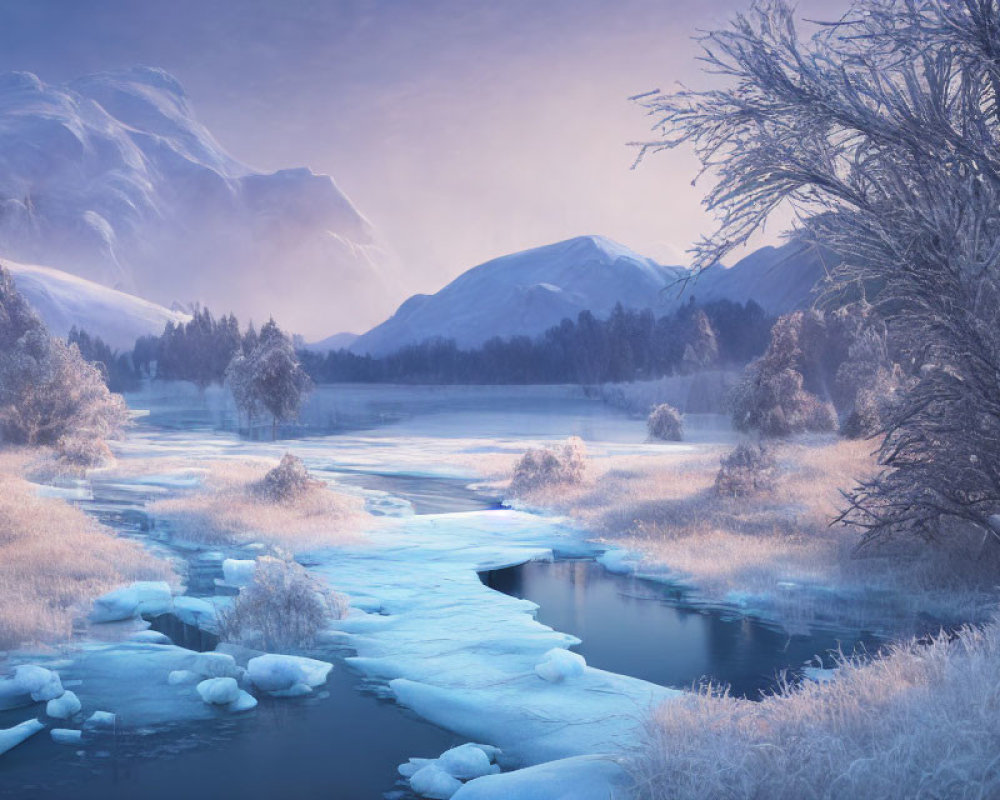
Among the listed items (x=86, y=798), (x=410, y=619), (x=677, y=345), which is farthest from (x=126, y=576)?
(x=677, y=345)

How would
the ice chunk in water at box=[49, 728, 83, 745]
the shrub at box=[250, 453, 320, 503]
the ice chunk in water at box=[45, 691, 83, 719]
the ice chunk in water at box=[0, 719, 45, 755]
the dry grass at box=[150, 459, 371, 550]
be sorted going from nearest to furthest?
the ice chunk in water at box=[0, 719, 45, 755], the ice chunk in water at box=[49, 728, 83, 745], the ice chunk in water at box=[45, 691, 83, 719], the dry grass at box=[150, 459, 371, 550], the shrub at box=[250, 453, 320, 503]

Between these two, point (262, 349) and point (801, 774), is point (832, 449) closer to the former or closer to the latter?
point (801, 774)

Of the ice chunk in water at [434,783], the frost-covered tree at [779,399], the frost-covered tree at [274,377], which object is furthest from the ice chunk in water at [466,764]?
the frost-covered tree at [274,377]

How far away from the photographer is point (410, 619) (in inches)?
531

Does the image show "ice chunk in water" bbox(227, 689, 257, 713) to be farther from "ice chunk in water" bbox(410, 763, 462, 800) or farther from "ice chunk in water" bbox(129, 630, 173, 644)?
"ice chunk in water" bbox(129, 630, 173, 644)

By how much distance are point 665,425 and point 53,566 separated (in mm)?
36314

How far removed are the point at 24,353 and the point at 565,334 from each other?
9248 cm

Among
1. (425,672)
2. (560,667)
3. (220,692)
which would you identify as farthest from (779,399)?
(220,692)

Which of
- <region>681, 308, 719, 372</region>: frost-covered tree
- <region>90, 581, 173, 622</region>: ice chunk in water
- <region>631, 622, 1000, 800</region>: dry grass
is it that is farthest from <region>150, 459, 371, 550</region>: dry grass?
<region>681, 308, 719, 372</region>: frost-covered tree

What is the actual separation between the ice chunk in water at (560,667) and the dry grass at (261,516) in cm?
994

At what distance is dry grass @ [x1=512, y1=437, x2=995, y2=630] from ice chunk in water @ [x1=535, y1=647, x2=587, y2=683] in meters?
4.48

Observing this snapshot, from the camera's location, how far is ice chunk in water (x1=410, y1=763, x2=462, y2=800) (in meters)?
7.75

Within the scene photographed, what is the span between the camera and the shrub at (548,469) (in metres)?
28.2

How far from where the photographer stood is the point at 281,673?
1040 centimetres
